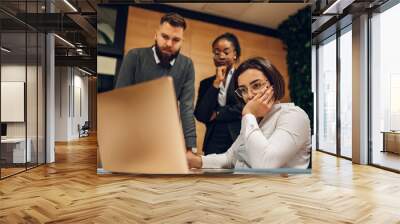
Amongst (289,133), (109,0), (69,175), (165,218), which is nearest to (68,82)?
(109,0)

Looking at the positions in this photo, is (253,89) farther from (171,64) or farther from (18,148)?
(18,148)

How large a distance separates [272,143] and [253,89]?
0.85 m

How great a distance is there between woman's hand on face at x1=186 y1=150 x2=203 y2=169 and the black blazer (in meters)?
0.17

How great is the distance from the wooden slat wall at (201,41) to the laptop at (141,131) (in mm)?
430

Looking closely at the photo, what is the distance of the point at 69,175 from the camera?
6.27 meters

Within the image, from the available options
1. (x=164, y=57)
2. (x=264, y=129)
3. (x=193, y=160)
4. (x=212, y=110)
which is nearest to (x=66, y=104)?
(x=164, y=57)

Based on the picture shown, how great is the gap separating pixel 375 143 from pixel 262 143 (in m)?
2.92

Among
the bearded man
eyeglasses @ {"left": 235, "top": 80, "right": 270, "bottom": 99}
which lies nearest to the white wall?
the bearded man

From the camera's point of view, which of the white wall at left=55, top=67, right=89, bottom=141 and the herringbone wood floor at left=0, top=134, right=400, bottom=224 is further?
the white wall at left=55, top=67, right=89, bottom=141

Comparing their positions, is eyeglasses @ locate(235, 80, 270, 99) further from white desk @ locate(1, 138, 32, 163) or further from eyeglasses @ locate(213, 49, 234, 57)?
white desk @ locate(1, 138, 32, 163)

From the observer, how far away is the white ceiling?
A: 5.82 metres

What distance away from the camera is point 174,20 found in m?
5.83

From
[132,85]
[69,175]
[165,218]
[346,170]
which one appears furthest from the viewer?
[346,170]

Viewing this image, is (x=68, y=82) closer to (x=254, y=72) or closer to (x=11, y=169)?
(x=11, y=169)
